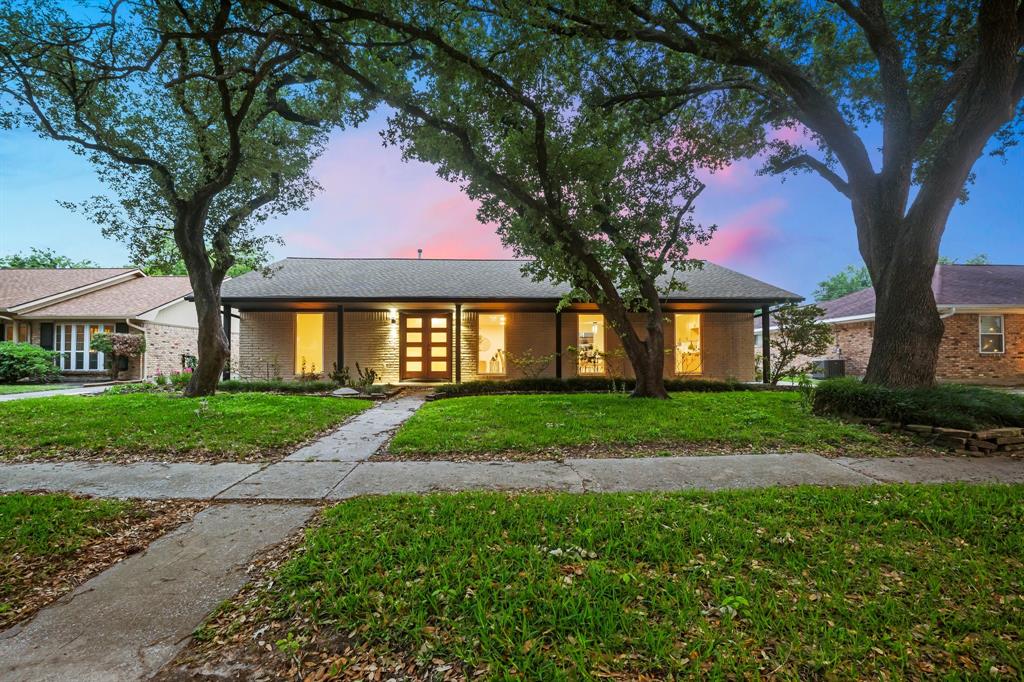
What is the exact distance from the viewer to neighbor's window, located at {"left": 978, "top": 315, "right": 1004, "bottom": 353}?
14.5 meters

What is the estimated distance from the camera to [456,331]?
12883mm

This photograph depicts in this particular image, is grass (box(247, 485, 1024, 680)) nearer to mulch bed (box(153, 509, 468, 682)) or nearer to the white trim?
mulch bed (box(153, 509, 468, 682))

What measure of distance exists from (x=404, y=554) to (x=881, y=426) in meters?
6.45

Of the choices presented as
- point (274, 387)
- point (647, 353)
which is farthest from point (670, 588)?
point (274, 387)

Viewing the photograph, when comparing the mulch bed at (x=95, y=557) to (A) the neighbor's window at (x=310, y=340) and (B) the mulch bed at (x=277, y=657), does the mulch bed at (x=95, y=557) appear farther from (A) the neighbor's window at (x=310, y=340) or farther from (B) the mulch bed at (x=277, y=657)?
(A) the neighbor's window at (x=310, y=340)

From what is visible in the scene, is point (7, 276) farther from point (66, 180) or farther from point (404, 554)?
point (404, 554)

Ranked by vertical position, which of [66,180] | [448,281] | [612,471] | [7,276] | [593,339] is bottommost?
[612,471]

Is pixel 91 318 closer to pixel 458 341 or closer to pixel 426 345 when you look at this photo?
pixel 426 345

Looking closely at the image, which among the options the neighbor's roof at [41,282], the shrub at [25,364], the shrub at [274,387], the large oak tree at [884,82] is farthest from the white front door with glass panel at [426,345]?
the neighbor's roof at [41,282]

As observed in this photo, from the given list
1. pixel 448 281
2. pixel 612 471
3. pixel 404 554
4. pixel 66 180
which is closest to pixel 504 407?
pixel 612 471

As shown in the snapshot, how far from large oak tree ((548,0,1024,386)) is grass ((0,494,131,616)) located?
7168 millimetres

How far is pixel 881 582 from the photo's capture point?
2.13 m

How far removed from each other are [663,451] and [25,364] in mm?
20976

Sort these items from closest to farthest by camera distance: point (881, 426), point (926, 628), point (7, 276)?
point (926, 628), point (881, 426), point (7, 276)
